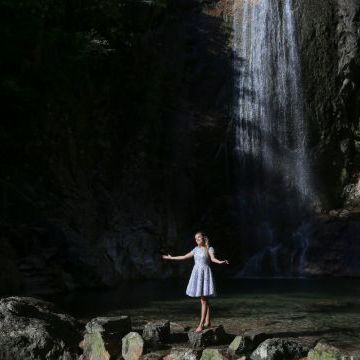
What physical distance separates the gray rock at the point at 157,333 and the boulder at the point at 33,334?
981 mm

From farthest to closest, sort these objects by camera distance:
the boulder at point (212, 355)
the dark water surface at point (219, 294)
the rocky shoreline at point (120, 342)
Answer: the dark water surface at point (219, 294)
the rocky shoreline at point (120, 342)
the boulder at point (212, 355)

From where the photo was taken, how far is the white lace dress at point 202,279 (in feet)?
30.1

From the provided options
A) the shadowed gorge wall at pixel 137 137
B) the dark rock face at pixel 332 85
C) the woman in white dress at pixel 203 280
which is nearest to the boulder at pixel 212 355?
the woman in white dress at pixel 203 280

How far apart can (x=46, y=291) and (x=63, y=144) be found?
632cm

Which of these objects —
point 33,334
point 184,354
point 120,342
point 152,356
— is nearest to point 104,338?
point 120,342

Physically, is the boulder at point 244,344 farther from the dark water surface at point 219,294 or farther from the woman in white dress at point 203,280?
the dark water surface at point 219,294

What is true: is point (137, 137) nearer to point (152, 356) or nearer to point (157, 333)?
point (157, 333)

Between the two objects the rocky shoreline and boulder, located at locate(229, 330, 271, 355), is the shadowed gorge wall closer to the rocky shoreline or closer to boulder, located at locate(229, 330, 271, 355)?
the rocky shoreline

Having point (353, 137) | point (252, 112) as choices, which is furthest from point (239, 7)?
point (353, 137)

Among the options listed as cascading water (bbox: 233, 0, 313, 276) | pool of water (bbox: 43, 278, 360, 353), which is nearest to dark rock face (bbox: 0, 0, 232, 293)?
cascading water (bbox: 233, 0, 313, 276)

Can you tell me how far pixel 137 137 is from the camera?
22609 millimetres

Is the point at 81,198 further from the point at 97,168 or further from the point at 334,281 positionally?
the point at 334,281

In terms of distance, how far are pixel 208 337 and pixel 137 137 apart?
15.0 m

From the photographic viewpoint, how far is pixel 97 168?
21.0 m
